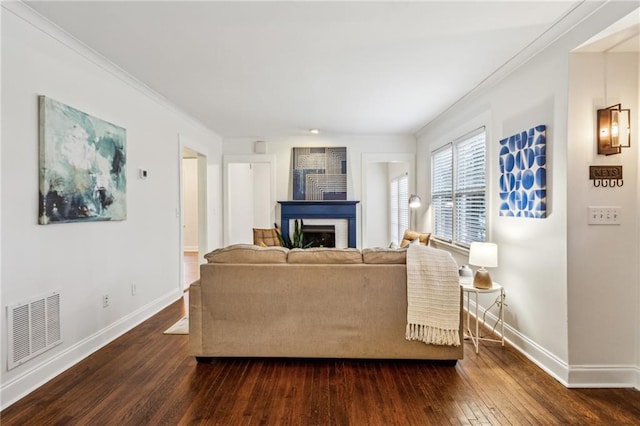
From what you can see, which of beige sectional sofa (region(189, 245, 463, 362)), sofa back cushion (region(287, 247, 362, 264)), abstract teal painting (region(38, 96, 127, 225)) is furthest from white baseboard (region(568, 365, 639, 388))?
abstract teal painting (region(38, 96, 127, 225))

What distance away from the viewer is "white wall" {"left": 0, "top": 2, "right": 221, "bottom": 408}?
203 centimetres

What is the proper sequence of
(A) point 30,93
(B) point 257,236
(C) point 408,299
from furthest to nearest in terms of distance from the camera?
(B) point 257,236
(C) point 408,299
(A) point 30,93

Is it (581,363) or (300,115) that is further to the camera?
(300,115)

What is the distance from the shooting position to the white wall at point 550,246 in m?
2.19

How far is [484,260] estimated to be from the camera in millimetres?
2816

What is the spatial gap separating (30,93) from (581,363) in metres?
4.00

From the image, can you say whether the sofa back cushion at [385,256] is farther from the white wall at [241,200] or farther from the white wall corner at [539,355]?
the white wall at [241,200]

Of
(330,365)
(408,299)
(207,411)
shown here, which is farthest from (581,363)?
(207,411)

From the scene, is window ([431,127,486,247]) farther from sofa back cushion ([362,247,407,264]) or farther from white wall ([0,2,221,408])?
white wall ([0,2,221,408])

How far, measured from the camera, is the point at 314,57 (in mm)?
2680

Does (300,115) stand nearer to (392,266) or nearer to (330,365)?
(392,266)

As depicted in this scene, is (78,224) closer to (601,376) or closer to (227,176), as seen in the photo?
(227,176)

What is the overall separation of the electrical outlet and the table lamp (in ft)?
2.44

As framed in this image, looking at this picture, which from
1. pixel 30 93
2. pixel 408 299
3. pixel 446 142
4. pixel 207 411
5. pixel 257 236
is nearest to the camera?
pixel 207 411
